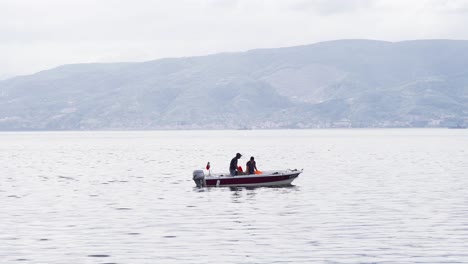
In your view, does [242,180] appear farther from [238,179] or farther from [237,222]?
[237,222]

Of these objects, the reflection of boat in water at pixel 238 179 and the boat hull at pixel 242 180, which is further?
the boat hull at pixel 242 180

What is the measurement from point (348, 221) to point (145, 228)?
1029 cm

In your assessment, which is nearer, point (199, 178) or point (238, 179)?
point (199, 178)

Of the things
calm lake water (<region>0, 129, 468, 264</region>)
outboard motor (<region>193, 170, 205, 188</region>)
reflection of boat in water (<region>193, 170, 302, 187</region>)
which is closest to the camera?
calm lake water (<region>0, 129, 468, 264</region>)

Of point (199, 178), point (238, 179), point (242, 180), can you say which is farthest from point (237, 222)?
point (242, 180)

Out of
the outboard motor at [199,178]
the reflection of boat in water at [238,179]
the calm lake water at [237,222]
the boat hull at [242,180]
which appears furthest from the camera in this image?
the boat hull at [242,180]

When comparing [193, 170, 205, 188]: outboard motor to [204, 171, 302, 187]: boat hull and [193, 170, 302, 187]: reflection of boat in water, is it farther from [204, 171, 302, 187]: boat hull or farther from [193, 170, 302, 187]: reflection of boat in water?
[204, 171, 302, 187]: boat hull

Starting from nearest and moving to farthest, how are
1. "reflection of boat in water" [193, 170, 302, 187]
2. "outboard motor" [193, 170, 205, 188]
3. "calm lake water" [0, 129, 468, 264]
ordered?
"calm lake water" [0, 129, 468, 264] < "outboard motor" [193, 170, 205, 188] < "reflection of boat in water" [193, 170, 302, 187]

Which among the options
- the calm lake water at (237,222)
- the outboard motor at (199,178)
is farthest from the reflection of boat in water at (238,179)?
the calm lake water at (237,222)

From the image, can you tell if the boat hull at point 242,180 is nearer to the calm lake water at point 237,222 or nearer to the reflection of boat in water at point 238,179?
the reflection of boat in water at point 238,179

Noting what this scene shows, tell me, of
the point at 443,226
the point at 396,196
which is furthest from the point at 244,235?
the point at 396,196

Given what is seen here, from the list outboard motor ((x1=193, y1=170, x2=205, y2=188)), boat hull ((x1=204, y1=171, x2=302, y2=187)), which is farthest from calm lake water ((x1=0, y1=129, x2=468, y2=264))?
outboard motor ((x1=193, y1=170, x2=205, y2=188))

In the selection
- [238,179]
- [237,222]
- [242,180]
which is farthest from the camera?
[242,180]

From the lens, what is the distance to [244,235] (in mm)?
40094
